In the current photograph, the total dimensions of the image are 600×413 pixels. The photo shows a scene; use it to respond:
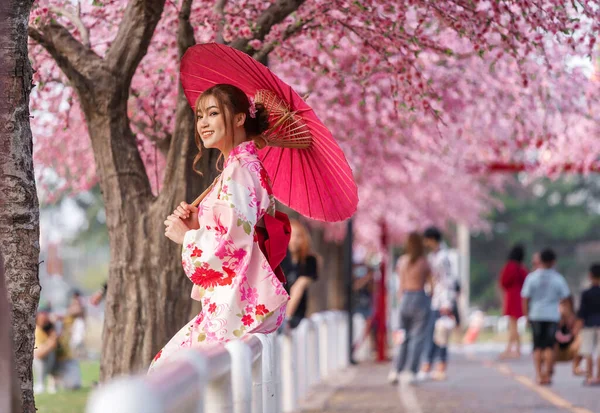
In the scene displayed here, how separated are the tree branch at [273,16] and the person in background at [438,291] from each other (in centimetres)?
909

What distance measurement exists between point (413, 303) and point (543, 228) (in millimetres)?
46416

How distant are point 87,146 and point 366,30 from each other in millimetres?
6850

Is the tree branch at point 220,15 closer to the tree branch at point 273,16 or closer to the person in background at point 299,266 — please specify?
the tree branch at point 273,16

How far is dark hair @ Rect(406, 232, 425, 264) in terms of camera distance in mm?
15148

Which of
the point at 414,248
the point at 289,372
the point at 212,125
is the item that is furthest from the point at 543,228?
the point at 212,125

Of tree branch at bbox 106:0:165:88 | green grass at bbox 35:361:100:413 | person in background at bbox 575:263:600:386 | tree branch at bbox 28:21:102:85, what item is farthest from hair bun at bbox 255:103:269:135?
person in background at bbox 575:263:600:386

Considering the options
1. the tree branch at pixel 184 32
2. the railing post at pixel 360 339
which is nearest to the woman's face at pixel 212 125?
the tree branch at pixel 184 32

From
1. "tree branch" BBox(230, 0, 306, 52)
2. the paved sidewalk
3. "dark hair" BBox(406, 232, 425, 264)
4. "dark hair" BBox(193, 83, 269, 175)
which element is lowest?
the paved sidewalk

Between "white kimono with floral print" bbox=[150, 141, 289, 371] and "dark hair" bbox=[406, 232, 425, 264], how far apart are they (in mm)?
9989

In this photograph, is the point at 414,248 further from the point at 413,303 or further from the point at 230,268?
the point at 230,268

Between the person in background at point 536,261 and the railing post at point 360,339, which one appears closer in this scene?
the person in background at point 536,261

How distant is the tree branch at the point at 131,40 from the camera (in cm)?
764

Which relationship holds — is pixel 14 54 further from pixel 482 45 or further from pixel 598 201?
pixel 598 201

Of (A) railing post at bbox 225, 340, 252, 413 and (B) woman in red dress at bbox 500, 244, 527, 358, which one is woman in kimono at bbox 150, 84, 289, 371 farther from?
(B) woman in red dress at bbox 500, 244, 527, 358
